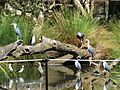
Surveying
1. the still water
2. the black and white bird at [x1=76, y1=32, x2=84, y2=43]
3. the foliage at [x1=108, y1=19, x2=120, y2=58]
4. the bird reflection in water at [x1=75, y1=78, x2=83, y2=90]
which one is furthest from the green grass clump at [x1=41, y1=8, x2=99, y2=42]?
the bird reflection in water at [x1=75, y1=78, x2=83, y2=90]

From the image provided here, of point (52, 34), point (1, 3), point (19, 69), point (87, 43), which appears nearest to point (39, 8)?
point (1, 3)

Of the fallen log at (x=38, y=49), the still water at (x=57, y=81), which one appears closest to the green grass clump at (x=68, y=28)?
the fallen log at (x=38, y=49)

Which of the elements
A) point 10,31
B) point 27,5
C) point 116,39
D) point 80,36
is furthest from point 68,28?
point 27,5

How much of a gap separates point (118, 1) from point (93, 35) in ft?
17.8

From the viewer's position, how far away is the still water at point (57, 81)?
662 cm

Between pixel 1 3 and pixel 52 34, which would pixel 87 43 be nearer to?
pixel 52 34

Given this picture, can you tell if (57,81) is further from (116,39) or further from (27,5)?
(27,5)

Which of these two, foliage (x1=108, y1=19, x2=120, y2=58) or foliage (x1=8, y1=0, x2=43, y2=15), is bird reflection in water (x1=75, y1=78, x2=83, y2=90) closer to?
foliage (x1=108, y1=19, x2=120, y2=58)

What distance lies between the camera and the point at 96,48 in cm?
924

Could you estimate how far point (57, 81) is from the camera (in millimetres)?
7547

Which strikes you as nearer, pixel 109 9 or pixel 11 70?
pixel 11 70

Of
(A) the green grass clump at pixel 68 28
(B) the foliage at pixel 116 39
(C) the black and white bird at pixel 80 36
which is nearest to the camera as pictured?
(B) the foliage at pixel 116 39

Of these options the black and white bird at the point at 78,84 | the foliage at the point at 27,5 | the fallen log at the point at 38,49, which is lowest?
the black and white bird at the point at 78,84

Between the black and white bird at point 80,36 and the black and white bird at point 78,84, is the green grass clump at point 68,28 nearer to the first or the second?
the black and white bird at point 80,36
